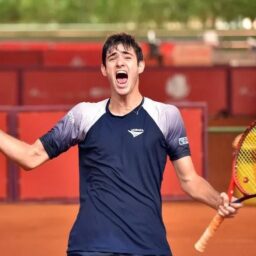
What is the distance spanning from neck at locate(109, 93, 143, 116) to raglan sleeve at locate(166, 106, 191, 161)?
18 cm

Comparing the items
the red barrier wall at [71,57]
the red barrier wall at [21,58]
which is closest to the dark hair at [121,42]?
the red barrier wall at [71,57]

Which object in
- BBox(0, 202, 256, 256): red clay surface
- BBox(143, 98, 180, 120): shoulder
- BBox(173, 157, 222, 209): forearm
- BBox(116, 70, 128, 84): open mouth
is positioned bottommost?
BBox(0, 202, 256, 256): red clay surface

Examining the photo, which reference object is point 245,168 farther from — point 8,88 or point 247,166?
point 8,88

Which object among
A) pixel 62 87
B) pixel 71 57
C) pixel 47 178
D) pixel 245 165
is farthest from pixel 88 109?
pixel 71 57

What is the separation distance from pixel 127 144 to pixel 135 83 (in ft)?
0.99

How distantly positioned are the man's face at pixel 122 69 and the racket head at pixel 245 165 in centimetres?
60

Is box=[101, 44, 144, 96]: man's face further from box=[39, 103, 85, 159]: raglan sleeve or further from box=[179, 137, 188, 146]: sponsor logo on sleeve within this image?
box=[179, 137, 188, 146]: sponsor logo on sleeve

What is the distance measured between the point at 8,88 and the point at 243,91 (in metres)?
5.34

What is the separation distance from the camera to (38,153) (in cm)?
531

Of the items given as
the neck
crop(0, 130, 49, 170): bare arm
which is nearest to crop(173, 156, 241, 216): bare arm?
the neck

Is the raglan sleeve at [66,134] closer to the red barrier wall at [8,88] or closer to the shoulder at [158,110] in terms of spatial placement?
the shoulder at [158,110]

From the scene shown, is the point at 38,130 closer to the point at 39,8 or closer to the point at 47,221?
the point at 47,221

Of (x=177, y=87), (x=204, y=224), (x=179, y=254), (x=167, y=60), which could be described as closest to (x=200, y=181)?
(x=179, y=254)

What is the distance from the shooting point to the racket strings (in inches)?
203
